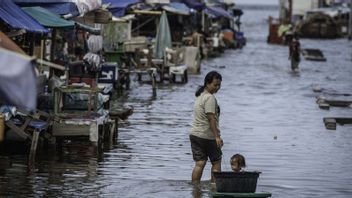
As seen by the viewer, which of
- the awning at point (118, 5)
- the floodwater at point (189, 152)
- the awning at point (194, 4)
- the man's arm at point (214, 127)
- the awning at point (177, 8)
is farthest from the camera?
the awning at point (194, 4)

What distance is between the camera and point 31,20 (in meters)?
17.7

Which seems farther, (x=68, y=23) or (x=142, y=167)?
(x=68, y=23)

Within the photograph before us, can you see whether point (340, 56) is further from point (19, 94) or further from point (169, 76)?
point (19, 94)

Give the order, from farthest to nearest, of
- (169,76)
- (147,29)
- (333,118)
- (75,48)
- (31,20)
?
1. (147,29)
2. (169,76)
3. (75,48)
4. (333,118)
5. (31,20)

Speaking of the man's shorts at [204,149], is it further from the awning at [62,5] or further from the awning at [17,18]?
the awning at [62,5]

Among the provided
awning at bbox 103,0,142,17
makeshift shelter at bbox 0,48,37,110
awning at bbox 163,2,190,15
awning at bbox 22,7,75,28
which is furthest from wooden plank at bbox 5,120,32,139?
awning at bbox 163,2,190,15

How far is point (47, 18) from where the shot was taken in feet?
62.4

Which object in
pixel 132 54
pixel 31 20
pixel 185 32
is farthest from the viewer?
pixel 185 32

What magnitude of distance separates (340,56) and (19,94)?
50428 millimetres

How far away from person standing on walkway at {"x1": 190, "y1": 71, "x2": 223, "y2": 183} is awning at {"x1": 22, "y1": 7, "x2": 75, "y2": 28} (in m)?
5.27

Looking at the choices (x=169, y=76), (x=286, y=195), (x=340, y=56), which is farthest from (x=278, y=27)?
(x=286, y=195)

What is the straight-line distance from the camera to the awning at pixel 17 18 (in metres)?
16.8

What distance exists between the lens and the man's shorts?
14.1 m

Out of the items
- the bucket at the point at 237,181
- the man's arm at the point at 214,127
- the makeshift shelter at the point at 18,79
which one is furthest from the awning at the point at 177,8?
the makeshift shelter at the point at 18,79
